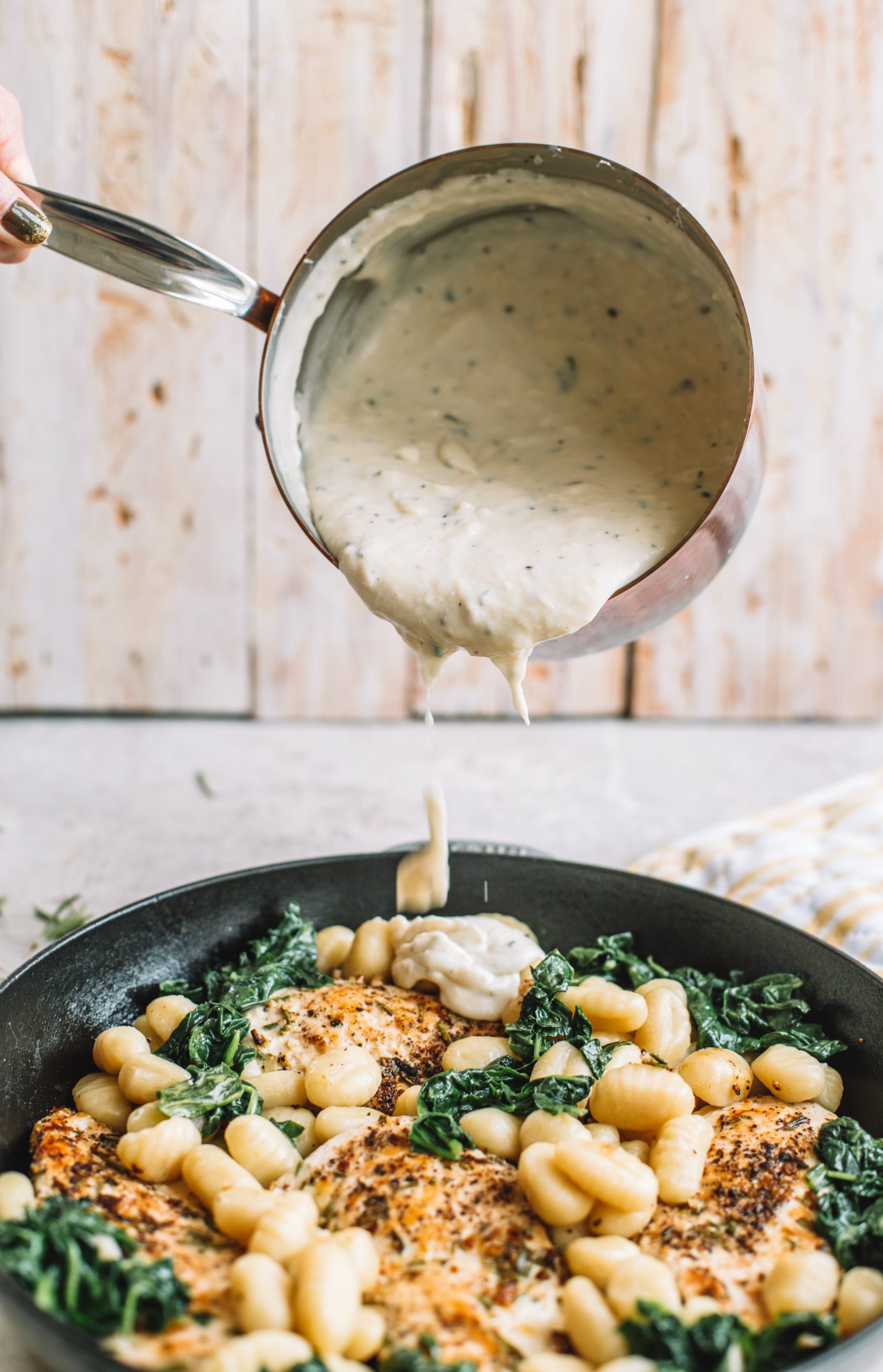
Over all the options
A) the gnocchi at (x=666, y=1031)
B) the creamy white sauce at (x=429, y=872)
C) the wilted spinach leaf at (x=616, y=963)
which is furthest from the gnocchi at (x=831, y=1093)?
the creamy white sauce at (x=429, y=872)

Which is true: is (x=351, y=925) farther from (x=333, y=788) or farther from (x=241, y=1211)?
(x=333, y=788)

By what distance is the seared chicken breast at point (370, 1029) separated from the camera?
1.77 m

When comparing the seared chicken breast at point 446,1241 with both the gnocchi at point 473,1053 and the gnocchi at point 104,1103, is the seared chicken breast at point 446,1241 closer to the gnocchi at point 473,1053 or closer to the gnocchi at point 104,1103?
the gnocchi at point 473,1053

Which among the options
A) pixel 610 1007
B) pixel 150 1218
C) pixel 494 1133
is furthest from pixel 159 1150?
pixel 610 1007

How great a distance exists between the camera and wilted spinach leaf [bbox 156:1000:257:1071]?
1.73 m

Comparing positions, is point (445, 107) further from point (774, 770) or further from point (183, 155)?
point (774, 770)

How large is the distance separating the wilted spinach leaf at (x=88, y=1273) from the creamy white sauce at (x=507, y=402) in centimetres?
90

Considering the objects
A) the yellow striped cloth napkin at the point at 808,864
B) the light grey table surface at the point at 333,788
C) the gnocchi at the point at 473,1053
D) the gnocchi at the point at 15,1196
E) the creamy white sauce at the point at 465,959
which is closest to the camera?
the gnocchi at the point at 15,1196

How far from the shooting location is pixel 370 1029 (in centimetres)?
180

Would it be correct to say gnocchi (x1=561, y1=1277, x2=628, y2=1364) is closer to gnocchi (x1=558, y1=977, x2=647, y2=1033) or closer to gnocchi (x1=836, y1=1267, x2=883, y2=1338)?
gnocchi (x1=836, y1=1267, x2=883, y2=1338)

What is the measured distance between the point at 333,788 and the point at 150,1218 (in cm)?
191

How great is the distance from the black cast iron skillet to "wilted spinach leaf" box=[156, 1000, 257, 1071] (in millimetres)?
128

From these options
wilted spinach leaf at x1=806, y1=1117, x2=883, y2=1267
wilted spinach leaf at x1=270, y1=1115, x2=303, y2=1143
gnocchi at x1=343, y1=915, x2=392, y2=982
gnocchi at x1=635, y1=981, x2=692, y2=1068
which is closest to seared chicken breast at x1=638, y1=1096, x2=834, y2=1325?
wilted spinach leaf at x1=806, y1=1117, x2=883, y2=1267

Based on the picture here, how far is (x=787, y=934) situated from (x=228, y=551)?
2.40 m
